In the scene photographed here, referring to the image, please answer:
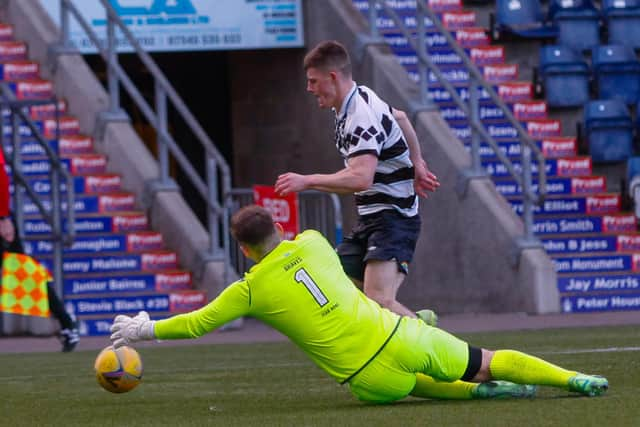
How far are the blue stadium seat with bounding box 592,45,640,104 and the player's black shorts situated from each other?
12.7 meters

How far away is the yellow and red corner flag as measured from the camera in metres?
16.0

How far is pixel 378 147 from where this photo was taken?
8.59 meters

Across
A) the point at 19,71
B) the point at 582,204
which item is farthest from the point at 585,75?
the point at 19,71

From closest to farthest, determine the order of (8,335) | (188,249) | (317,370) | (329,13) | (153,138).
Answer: (317,370) < (8,335) < (188,249) < (329,13) < (153,138)

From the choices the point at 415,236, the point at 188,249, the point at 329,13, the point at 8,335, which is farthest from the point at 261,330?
the point at 415,236

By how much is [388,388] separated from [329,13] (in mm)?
→ 14366

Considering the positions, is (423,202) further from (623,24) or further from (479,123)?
(623,24)

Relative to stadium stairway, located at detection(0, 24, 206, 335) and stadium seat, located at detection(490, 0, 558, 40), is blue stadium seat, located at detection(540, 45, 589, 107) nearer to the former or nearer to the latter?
stadium seat, located at detection(490, 0, 558, 40)

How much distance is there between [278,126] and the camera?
23516mm

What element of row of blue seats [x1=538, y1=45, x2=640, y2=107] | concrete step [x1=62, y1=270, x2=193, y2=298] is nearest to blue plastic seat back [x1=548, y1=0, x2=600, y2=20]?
row of blue seats [x1=538, y1=45, x2=640, y2=107]

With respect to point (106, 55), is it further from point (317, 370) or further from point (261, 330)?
point (317, 370)

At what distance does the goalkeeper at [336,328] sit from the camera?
7586mm

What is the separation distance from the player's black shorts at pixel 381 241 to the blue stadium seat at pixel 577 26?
44.2 ft

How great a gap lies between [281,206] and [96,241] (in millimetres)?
2391
